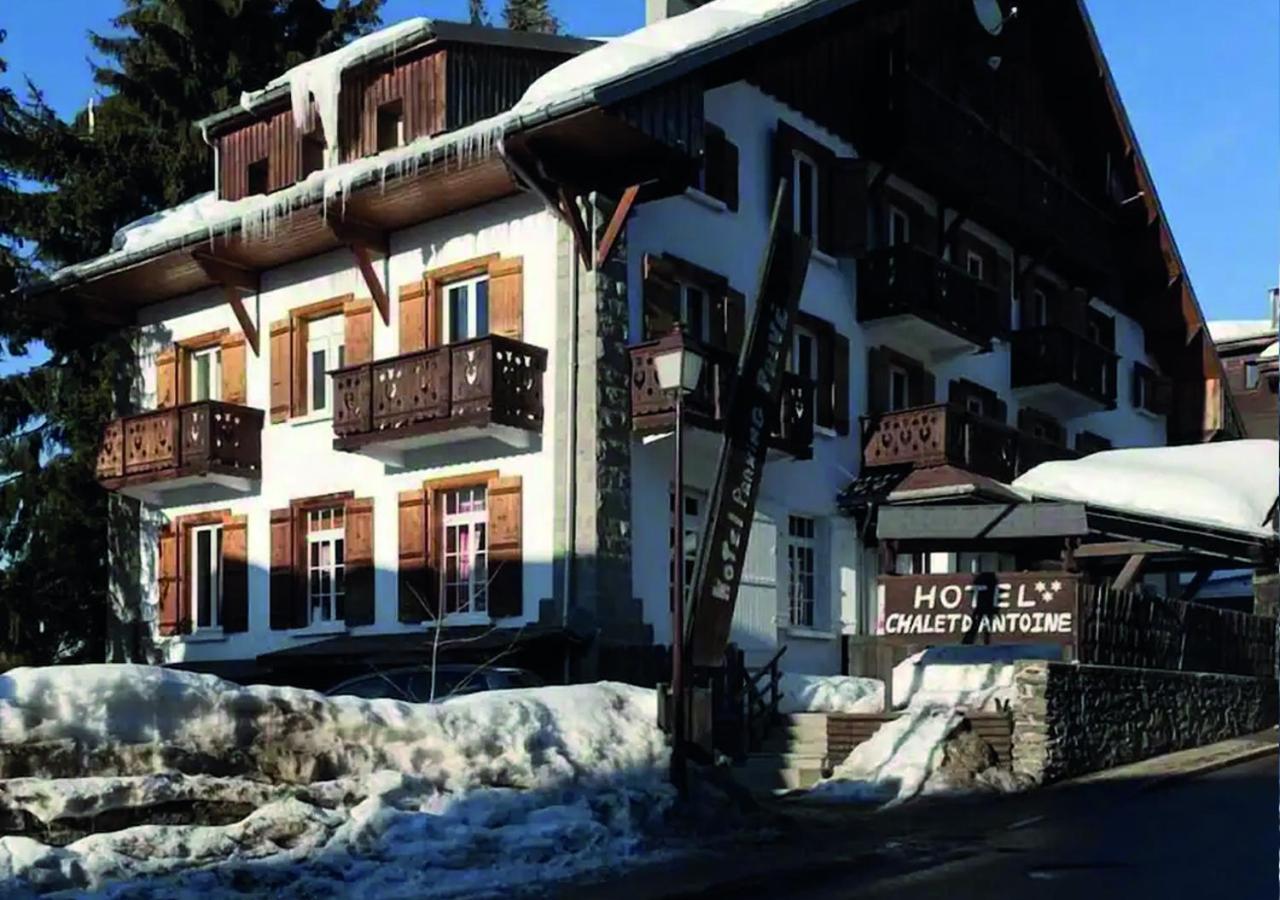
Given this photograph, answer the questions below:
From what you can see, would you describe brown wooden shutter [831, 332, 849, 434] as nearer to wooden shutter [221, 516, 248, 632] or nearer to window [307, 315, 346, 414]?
window [307, 315, 346, 414]

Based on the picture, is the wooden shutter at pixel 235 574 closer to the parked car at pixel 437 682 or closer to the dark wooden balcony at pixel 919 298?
the parked car at pixel 437 682

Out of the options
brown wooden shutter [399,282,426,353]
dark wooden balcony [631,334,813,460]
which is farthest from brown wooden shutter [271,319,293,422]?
dark wooden balcony [631,334,813,460]

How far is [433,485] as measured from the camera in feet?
72.6

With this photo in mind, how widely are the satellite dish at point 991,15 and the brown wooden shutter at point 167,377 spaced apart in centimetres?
1540

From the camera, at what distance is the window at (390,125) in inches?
926

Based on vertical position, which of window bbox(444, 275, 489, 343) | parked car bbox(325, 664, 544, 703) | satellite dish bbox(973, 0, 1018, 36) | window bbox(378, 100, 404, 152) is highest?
satellite dish bbox(973, 0, 1018, 36)

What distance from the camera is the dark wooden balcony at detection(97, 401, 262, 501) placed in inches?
946

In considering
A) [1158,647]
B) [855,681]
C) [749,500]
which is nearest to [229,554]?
[855,681]

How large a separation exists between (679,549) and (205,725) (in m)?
4.58

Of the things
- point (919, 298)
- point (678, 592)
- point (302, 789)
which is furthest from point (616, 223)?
point (302, 789)

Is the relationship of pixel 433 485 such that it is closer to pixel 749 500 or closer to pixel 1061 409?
pixel 749 500

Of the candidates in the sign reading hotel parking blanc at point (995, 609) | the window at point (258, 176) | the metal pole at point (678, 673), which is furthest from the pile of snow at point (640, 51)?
the sign reading hotel parking blanc at point (995, 609)

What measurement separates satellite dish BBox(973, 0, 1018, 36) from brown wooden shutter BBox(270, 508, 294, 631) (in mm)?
15473

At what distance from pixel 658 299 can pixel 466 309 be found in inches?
104
